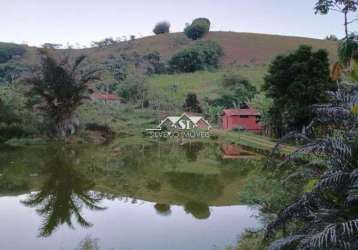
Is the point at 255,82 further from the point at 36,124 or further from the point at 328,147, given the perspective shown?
the point at 328,147

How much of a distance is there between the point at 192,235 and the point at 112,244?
5.68 ft

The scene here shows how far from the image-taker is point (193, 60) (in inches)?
2443

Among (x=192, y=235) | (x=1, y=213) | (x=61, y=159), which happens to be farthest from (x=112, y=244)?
(x=61, y=159)

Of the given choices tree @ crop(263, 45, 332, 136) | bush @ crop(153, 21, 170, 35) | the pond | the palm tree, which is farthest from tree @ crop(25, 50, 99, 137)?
bush @ crop(153, 21, 170, 35)

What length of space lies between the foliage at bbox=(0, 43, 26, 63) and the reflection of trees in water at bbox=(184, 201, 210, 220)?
6486 cm

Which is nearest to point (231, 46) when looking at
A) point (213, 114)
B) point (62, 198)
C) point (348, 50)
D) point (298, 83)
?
point (213, 114)

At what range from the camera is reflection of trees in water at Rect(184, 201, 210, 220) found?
1080cm

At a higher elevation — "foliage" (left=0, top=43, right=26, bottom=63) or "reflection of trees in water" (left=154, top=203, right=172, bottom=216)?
"foliage" (left=0, top=43, right=26, bottom=63)

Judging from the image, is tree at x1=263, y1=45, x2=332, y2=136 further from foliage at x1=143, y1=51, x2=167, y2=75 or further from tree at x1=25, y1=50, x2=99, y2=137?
foliage at x1=143, y1=51, x2=167, y2=75

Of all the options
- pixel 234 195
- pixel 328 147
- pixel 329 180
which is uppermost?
pixel 328 147

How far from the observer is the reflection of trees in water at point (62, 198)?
10.2 metres

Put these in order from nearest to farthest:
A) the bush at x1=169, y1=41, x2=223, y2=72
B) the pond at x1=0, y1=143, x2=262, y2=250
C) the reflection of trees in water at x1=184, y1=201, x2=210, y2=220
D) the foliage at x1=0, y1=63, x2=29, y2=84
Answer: the pond at x1=0, y1=143, x2=262, y2=250 < the reflection of trees in water at x1=184, y1=201, x2=210, y2=220 < the foliage at x1=0, y1=63, x2=29, y2=84 < the bush at x1=169, y1=41, x2=223, y2=72

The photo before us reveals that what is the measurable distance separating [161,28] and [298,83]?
7115 centimetres

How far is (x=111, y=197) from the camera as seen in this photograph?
12812mm
